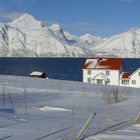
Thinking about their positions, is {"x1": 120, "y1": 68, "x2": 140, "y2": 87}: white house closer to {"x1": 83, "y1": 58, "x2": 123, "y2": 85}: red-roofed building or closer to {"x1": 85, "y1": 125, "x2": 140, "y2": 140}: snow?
{"x1": 83, "y1": 58, "x2": 123, "y2": 85}: red-roofed building

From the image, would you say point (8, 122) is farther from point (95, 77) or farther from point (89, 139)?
point (95, 77)

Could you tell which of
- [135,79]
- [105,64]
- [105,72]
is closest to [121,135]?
[135,79]

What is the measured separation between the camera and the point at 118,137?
972 cm

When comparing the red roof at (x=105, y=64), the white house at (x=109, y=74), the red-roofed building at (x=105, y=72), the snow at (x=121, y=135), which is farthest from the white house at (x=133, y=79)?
the snow at (x=121, y=135)

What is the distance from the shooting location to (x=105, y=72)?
7462 centimetres

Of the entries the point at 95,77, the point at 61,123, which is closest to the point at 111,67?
the point at 95,77

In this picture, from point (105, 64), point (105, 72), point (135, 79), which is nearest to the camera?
point (135, 79)

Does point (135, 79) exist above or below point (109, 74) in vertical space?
below

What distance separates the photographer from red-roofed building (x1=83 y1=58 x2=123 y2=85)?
242 ft

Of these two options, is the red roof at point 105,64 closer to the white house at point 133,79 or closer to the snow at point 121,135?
the white house at point 133,79

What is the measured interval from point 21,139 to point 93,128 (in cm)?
292

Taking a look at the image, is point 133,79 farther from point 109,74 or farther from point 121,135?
point 121,135

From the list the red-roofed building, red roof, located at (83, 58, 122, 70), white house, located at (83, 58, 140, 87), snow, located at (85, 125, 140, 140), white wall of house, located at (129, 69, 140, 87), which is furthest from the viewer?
red roof, located at (83, 58, 122, 70)

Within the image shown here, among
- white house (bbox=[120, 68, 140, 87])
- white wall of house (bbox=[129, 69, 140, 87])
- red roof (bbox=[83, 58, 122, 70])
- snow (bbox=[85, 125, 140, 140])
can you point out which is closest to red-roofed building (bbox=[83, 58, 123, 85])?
red roof (bbox=[83, 58, 122, 70])
